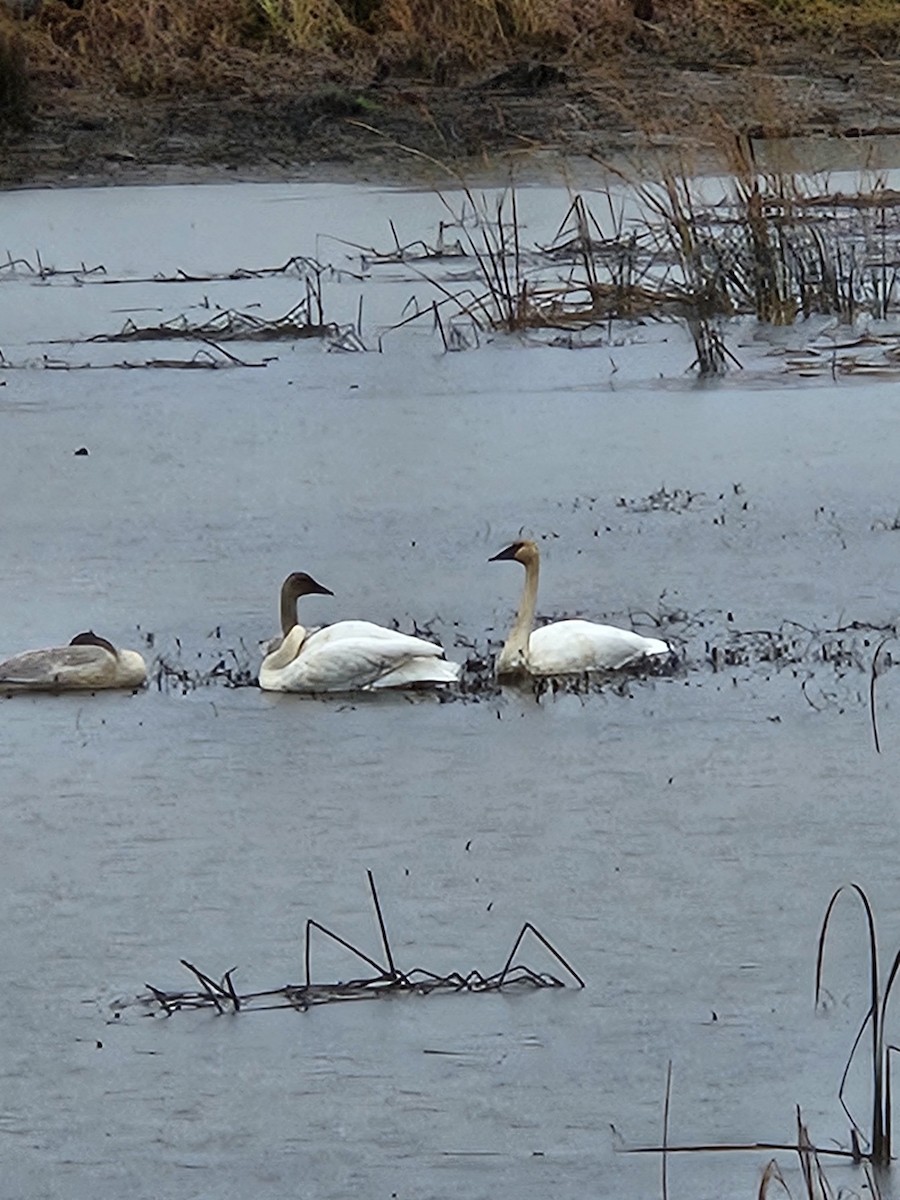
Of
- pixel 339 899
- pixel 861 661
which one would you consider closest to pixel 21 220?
pixel 861 661

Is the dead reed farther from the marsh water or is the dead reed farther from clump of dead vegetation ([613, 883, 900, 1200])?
clump of dead vegetation ([613, 883, 900, 1200])

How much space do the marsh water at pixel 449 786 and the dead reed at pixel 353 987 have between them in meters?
0.05

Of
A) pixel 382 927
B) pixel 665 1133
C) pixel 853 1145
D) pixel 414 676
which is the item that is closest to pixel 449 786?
pixel 414 676

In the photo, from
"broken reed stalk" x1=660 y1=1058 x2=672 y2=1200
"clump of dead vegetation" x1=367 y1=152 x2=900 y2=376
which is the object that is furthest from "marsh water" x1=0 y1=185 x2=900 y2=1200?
"clump of dead vegetation" x1=367 y1=152 x2=900 y2=376

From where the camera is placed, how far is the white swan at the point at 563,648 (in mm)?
7105

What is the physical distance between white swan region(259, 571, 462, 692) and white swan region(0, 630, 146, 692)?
1.18 feet

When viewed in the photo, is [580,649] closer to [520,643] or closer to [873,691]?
[520,643]

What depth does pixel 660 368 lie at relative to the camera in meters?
12.2

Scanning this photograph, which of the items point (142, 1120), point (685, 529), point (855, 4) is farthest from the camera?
point (855, 4)

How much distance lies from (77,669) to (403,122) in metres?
15.4

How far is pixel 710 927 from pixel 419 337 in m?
8.11

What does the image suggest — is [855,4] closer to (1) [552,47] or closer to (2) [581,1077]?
(1) [552,47]

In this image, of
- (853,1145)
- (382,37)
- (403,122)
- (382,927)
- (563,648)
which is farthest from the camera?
(382,37)

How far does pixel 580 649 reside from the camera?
23.4 feet
